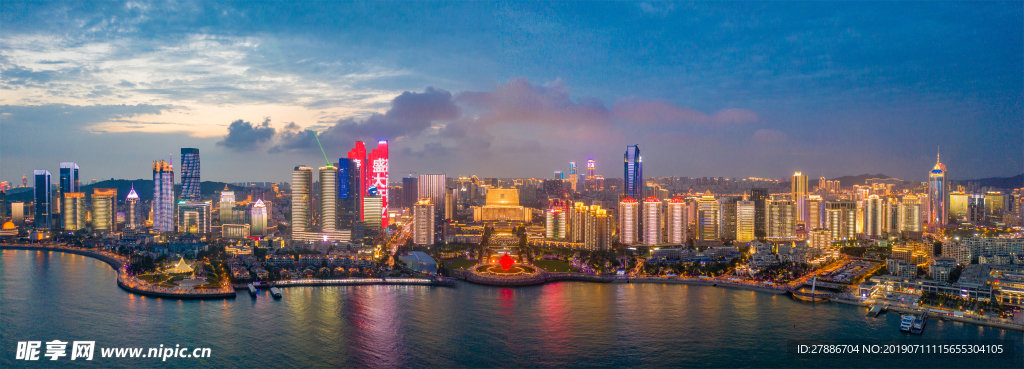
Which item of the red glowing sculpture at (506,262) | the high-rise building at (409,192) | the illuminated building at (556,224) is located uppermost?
the high-rise building at (409,192)

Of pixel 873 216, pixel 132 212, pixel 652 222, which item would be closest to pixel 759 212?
pixel 873 216

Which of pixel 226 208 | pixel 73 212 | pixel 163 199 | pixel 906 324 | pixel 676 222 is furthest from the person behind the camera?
pixel 163 199

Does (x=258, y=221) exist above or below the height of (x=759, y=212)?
below

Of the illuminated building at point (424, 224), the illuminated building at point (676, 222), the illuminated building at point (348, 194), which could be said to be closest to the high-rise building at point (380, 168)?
the illuminated building at point (348, 194)

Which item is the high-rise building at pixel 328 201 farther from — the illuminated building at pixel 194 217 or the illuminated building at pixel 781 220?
the illuminated building at pixel 781 220

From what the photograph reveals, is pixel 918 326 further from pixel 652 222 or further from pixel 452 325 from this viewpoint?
pixel 652 222

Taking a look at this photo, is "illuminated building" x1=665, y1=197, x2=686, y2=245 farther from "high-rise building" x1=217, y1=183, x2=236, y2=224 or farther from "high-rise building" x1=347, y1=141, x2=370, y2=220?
"high-rise building" x1=217, y1=183, x2=236, y2=224

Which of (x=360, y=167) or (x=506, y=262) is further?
(x=360, y=167)
